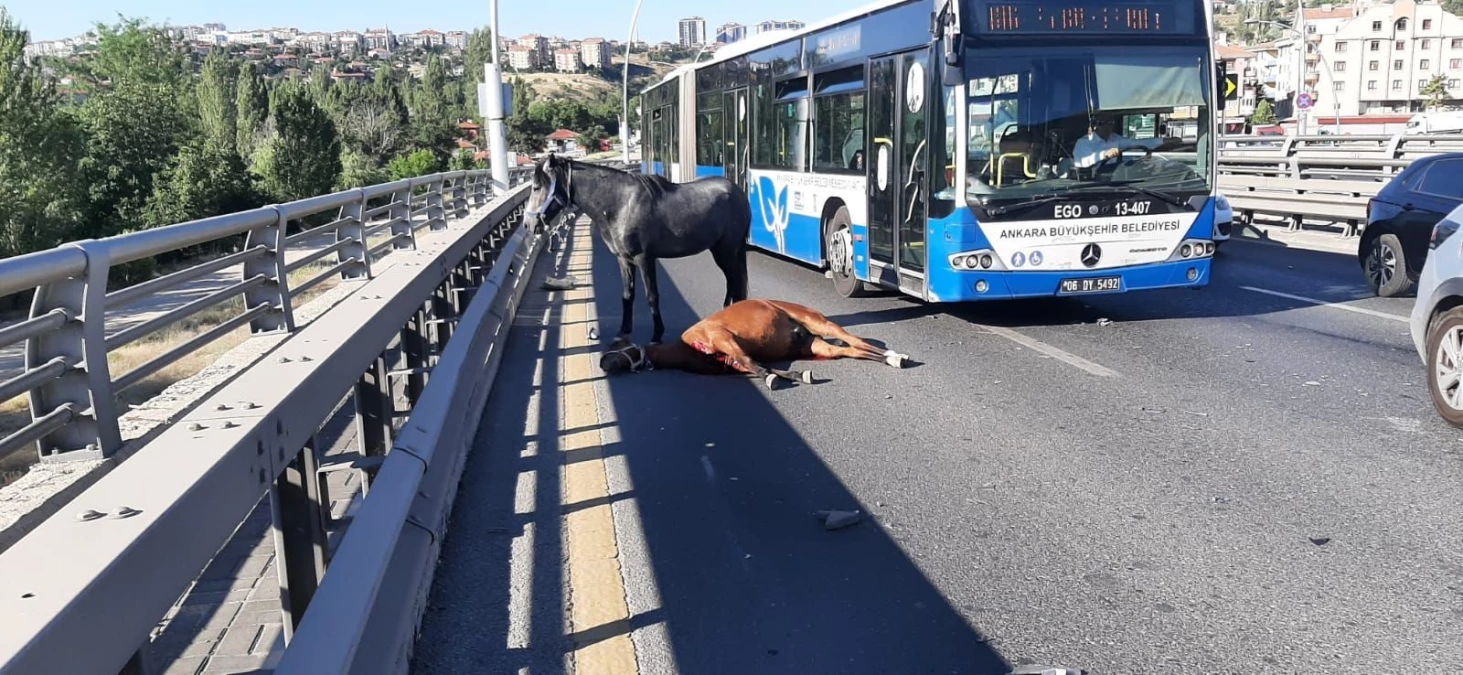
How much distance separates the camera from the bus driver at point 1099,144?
10.6 m

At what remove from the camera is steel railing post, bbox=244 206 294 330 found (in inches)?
219

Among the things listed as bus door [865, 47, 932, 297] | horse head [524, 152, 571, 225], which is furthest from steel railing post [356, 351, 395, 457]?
bus door [865, 47, 932, 297]

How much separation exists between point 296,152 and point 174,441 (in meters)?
80.5

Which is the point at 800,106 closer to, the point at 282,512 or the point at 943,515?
the point at 943,515

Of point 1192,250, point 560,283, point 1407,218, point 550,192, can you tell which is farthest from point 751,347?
point 1407,218

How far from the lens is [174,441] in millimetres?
2959

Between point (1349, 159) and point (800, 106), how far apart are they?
1091 centimetres

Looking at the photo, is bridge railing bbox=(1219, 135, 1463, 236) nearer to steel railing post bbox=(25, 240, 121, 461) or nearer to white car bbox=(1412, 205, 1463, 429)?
white car bbox=(1412, 205, 1463, 429)

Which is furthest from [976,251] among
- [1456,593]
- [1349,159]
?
[1349,159]

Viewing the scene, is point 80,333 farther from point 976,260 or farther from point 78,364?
point 976,260

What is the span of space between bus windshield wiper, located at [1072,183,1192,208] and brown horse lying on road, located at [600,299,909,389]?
8.69 feet

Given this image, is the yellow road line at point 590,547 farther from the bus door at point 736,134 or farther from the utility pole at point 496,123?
the utility pole at point 496,123

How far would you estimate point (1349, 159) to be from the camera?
66.2ft

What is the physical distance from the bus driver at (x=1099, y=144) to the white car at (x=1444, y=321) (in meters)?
3.29
